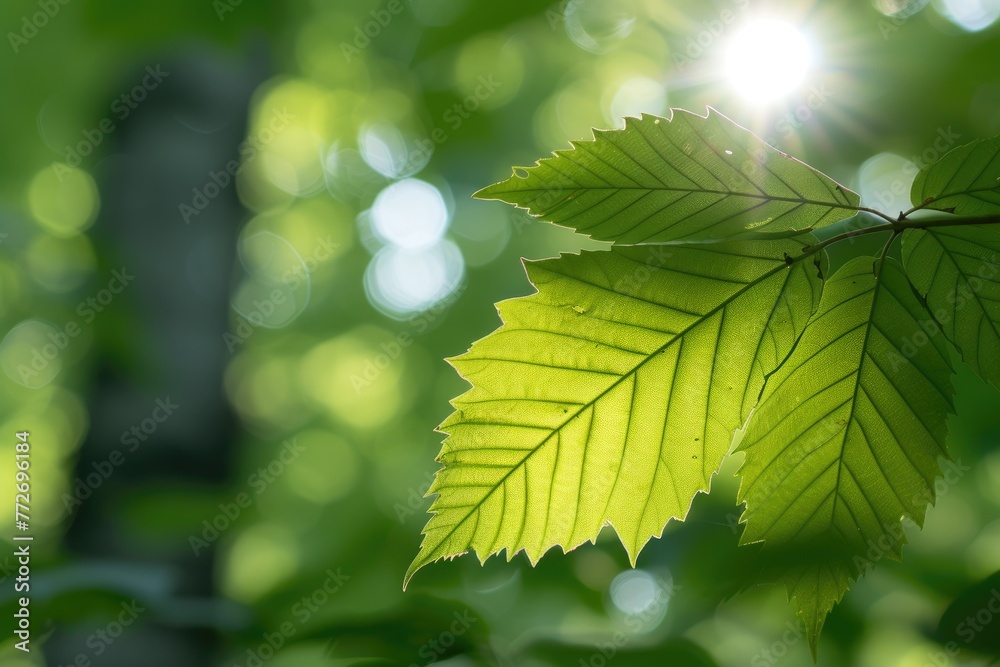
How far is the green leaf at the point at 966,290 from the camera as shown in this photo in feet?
1.57

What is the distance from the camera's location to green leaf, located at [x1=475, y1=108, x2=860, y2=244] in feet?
1.62

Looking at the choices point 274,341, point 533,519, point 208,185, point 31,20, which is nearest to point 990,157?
point 533,519

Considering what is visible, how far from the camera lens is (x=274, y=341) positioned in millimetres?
5402

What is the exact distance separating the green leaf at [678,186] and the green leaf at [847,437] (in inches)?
2.7

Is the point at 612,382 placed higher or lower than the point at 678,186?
lower

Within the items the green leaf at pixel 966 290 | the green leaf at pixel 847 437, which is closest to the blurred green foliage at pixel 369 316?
the green leaf at pixel 847 437

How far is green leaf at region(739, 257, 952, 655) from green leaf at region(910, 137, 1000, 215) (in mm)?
62

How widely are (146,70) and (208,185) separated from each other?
63cm

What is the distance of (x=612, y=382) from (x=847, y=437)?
19 centimetres

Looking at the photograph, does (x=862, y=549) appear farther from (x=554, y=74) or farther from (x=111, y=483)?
(x=554, y=74)

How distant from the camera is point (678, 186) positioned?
20.0 inches

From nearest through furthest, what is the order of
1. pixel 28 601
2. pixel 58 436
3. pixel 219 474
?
1. pixel 28 601
2. pixel 219 474
3. pixel 58 436

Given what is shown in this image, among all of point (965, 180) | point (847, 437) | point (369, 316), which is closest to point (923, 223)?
point (965, 180)

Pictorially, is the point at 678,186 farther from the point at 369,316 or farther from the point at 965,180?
the point at 369,316
